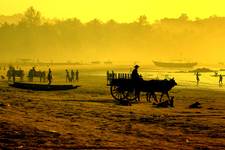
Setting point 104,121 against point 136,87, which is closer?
point 104,121

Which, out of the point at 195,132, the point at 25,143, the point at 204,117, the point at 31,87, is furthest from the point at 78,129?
the point at 31,87

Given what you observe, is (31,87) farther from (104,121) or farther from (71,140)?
(71,140)

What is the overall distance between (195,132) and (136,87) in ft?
43.4

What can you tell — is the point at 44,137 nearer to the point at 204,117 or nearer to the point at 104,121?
the point at 104,121

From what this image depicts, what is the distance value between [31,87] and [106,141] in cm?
2773

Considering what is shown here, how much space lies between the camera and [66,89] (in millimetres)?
42500

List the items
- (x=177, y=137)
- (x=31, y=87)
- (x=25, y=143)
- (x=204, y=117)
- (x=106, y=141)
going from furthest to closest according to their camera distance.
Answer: (x=31, y=87)
(x=204, y=117)
(x=177, y=137)
(x=106, y=141)
(x=25, y=143)

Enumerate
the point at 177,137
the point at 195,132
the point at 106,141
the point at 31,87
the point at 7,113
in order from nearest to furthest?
the point at 106,141 → the point at 177,137 → the point at 195,132 → the point at 7,113 → the point at 31,87

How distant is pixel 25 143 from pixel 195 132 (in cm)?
742

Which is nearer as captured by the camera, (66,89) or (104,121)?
(104,121)

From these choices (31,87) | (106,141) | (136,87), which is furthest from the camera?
(31,87)

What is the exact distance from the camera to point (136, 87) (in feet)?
101

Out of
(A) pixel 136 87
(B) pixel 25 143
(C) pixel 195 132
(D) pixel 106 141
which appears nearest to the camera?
(B) pixel 25 143

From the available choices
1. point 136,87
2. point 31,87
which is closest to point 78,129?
point 136,87
